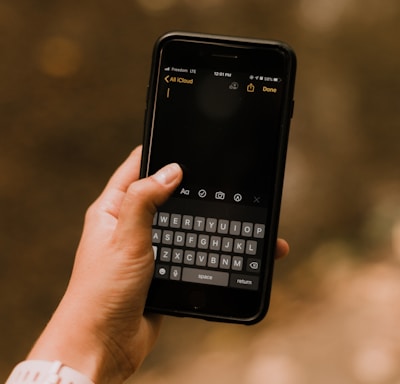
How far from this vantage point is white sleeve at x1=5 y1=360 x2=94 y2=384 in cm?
50

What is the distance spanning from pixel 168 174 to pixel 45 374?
0.65 ft

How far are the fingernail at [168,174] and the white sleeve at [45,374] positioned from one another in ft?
0.57

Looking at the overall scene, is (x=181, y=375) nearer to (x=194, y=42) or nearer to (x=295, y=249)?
(x=295, y=249)

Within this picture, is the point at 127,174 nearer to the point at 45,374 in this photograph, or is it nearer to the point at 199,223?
the point at 199,223

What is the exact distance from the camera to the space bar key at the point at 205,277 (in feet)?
1.94

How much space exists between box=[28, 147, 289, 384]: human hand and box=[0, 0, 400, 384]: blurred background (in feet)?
1.12

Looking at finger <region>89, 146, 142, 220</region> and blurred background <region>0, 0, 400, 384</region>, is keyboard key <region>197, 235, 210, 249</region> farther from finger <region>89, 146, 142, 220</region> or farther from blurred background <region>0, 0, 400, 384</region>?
blurred background <region>0, 0, 400, 384</region>

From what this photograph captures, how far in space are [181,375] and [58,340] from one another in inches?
15.2

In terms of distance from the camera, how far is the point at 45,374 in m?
0.50

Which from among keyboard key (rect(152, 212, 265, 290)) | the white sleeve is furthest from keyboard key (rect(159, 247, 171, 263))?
the white sleeve

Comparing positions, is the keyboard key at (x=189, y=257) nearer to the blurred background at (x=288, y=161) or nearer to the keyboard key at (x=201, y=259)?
the keyboard key at (x=201, y=259)

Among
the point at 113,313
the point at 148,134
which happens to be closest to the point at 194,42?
the point at 148,134

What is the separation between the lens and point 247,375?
0.87 meters

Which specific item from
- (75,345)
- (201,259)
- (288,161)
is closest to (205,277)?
(201,259)
